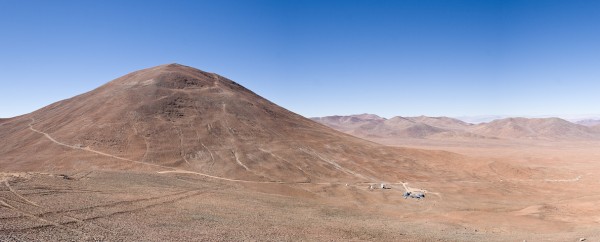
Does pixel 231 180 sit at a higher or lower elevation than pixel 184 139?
lower

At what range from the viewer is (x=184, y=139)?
56344mm

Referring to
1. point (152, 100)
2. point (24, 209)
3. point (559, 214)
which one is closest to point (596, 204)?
point (559, 214)

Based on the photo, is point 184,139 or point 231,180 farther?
point 184,139

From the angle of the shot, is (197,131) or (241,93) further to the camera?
(241,93)

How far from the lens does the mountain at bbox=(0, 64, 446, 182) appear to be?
4894 centimetres

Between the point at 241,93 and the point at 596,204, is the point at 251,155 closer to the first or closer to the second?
the point at 241,93

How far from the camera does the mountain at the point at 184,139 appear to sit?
48.9 m

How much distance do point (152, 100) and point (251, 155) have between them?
24.2 metres

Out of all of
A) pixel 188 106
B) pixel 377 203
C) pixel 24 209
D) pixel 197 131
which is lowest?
pixel 377 203

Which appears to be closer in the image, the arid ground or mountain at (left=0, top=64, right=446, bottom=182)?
the arid ground

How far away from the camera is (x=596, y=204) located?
122 ft

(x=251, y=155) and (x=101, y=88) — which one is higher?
(x=101, y=88)

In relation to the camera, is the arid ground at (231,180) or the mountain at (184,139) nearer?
the arid ground at (231,180)

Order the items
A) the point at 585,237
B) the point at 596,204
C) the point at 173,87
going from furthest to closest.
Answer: the point at 173,87, the point at 596,204, the point at 585,237
